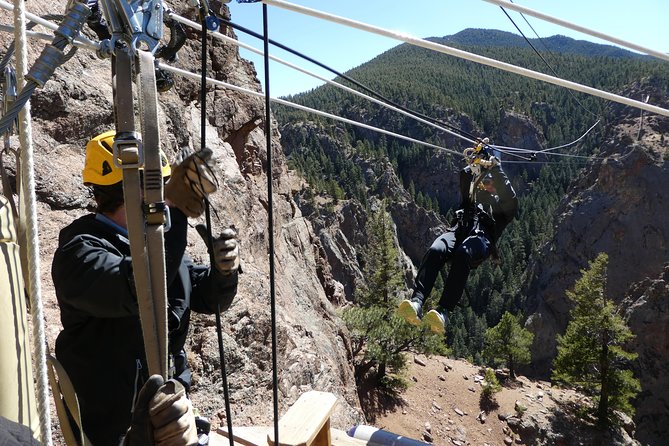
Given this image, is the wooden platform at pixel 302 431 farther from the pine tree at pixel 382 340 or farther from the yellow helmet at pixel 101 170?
the pine tree at pixel 382 340

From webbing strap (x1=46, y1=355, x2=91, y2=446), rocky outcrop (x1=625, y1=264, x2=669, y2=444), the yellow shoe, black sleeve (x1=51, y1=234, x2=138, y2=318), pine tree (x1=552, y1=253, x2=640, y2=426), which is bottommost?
rocky outcrop (x1=625, y1=264, x2=669, y2=444)

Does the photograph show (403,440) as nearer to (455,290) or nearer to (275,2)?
(455,290)

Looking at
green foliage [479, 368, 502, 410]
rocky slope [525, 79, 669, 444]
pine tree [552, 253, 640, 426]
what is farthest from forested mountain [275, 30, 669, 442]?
green foliage [479, 368, 502, 410]

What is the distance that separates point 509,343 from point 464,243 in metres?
21.0

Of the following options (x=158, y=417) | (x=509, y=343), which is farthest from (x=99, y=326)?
(x=509, y=343)

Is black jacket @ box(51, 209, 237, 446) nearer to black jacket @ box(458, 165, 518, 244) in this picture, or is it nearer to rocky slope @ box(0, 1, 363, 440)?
rocky slope @ box(0, 1, 363, 440)

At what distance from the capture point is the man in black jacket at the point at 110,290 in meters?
1.67

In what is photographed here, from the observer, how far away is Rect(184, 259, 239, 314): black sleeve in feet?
6.78

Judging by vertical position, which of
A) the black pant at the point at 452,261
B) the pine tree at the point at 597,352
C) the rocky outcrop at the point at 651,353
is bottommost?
the rocky outcrop at the point at 651,353

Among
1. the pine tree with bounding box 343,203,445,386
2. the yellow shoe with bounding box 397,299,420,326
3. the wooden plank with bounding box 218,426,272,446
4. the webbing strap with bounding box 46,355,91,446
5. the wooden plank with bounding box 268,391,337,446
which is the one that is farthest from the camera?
the pine tree with bounding box 343,203,445,386

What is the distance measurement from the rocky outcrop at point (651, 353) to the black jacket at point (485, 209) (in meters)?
27.4

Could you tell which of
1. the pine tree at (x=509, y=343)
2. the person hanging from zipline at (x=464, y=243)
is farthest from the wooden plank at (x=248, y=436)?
the pine tree at (x=509, y=343)

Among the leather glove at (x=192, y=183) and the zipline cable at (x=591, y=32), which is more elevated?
the zipline cable at (x=591, y=32)

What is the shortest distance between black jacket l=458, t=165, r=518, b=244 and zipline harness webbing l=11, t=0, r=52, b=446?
15.0 ft
